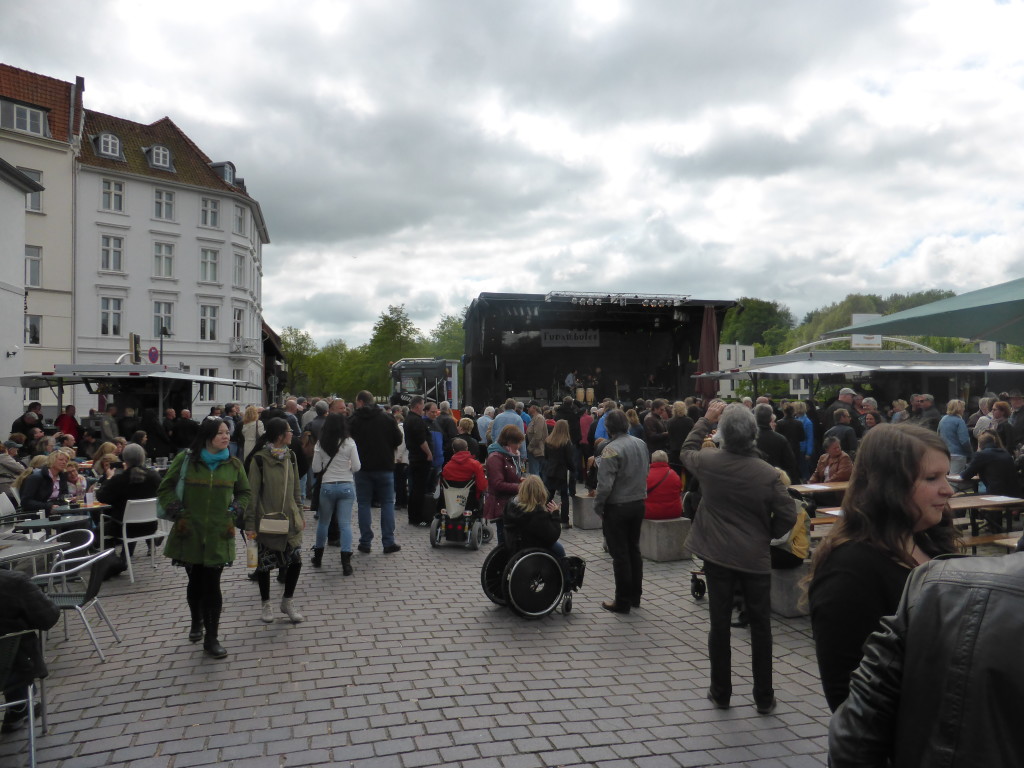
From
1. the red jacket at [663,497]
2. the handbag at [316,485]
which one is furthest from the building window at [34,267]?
the red jacket at [663,497]

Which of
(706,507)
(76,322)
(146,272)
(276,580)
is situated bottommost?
(276,580)

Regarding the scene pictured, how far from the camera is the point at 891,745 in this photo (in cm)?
144

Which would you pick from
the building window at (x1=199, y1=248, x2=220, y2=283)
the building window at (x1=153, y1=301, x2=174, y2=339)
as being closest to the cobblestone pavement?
the building window at (x1=153, y1=301, x2=174, y2=339)

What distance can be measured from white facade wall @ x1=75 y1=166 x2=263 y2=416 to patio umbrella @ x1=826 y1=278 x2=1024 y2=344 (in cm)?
3798

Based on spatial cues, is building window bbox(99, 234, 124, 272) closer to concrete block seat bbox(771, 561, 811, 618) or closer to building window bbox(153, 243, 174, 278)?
building window bbox(153, 243, 174, 278)

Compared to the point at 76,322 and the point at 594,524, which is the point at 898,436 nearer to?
the point at 594,524

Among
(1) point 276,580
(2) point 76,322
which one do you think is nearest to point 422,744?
(1) point 276,580

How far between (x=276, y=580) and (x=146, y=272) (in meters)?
39.6

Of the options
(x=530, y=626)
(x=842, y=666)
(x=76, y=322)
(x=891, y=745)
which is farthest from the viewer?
(x=76, y=322)

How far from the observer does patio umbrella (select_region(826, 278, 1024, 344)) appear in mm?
5523

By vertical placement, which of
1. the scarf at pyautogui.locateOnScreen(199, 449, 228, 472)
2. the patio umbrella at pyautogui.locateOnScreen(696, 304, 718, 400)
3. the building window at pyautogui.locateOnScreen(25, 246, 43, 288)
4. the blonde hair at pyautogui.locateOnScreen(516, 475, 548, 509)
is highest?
the building window at pyautogui.locateOnScreen(25, 246, 43, 288)

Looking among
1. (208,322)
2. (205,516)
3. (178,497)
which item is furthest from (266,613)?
(208,322)

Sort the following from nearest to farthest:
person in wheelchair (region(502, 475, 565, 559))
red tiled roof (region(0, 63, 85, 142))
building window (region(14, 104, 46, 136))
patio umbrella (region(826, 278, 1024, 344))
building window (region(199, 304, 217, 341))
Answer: patio umbrella (region(826, 278, 1024, 344)) → person in wheelchair (region(502, 475, 565, 559)) → building window (region(14, 104, 46, 136)) → red tiled roof (region(0, 63, 85, 142)) → building window (region(199, 304, 217, 341))

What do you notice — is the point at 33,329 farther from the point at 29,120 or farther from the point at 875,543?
the point at 875,543
